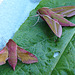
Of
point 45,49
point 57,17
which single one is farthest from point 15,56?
point 57,17

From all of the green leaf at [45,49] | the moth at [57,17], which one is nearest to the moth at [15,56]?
the green leaf at [45,49]

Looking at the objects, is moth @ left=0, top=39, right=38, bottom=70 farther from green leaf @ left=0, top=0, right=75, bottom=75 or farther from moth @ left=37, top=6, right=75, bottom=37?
moth @ left=37, top=6, right=75, bottom=37

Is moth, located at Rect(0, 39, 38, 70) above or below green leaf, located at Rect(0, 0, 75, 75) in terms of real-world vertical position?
above

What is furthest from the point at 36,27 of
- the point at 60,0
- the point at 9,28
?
the point at 60,0

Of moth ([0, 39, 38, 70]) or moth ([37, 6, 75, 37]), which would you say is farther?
moth ([37, 6, 75, 37])

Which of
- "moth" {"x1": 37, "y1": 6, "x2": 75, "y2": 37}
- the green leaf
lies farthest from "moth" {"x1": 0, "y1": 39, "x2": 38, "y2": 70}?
"moth" {"x1": 37, "y1": 6, "x2": 75, "y2": 37}

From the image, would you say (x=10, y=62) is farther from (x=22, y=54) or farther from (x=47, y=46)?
(x=47, y=46)

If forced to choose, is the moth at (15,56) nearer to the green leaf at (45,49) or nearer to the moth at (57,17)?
the green leaf at (45,49)
